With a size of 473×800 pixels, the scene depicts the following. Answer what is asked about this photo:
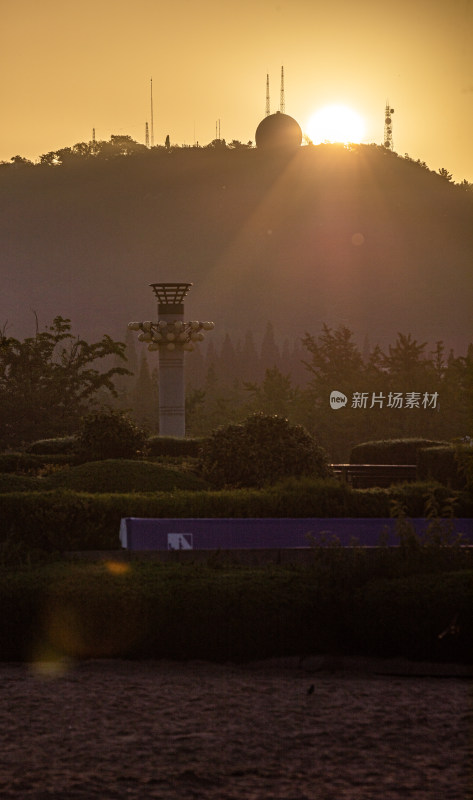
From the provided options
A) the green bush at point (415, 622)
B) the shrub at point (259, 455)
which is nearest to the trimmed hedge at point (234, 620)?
the green bush at point (415, 622)

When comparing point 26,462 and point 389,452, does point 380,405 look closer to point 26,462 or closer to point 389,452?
point 389,452

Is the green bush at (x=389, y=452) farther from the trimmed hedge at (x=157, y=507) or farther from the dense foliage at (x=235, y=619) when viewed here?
the dense foliage at (x=235, y=619)

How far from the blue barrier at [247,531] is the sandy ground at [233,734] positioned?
4.98m

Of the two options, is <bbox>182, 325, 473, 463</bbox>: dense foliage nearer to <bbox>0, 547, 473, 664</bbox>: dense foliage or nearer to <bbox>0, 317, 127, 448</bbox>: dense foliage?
<bbox>0, 317, 127, 448</bbox>: dense foliage

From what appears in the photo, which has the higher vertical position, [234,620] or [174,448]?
[174,448]

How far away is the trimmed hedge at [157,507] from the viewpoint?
48.2ft

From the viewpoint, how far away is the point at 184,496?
51.9 ft

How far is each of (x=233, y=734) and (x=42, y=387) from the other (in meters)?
38.0

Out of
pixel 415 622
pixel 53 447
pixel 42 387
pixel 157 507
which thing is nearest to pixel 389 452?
pixel 53 447

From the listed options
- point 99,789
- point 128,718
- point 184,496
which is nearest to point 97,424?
point 184,496

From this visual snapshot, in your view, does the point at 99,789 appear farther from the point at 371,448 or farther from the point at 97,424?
the point at 371,448

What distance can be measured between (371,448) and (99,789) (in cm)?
2260

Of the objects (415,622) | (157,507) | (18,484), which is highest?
(18,484)

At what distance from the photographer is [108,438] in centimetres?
2347
